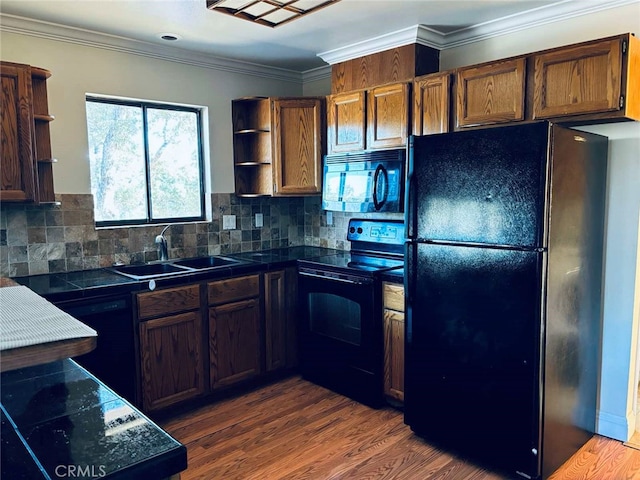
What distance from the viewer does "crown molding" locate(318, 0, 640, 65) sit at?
261 cm

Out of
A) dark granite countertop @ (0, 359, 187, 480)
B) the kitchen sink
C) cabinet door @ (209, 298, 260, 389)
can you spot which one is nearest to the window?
the kitchen sink

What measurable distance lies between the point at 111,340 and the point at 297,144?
6.21 feet

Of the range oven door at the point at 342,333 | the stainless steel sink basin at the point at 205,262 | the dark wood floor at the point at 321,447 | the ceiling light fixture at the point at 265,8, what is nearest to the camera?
the ceiling light fixture at the point at 265,8

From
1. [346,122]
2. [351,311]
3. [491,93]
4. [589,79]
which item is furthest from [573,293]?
[346,122]

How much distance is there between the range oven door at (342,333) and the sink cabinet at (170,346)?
0.80 meters

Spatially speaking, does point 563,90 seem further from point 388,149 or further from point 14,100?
point 14,100

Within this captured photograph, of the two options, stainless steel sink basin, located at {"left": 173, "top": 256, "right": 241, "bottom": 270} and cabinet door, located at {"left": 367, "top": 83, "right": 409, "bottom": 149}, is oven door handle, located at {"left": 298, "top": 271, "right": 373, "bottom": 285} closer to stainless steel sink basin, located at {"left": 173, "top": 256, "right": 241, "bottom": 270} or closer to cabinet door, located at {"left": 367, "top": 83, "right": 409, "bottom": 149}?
stainless steel sink basin, located at {"left": 173, "top": 256, "right": 241, "bottom": 270}

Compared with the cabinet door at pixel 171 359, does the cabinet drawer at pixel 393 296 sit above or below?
above

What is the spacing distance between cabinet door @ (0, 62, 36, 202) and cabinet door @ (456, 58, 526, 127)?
240 centimetres

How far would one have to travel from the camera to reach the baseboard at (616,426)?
2.65m

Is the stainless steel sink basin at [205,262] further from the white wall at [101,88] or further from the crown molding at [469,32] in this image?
the crown molding at [469,32]

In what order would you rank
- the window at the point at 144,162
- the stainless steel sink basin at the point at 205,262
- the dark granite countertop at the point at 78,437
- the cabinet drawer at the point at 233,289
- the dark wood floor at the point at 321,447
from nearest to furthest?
the dark granite countertop at the point at 78,437 → the dark wood floor at the point at 321,447 → the cabinet drawer at the point at 233,289 → the window at the point at 144,162 → the stainless steel sink basin at the point at 205,262

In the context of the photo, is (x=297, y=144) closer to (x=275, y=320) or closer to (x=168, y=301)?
(x=275, y=320)

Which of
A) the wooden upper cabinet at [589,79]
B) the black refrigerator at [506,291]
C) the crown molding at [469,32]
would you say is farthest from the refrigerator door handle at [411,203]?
the crown molding at [469,32]
